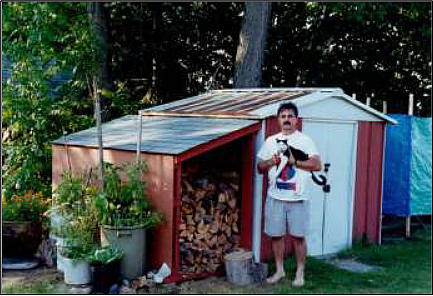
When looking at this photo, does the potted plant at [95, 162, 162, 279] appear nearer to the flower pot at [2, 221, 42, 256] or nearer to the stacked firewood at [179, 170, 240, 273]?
the stacked firewood at [179, 170, 240, 273]

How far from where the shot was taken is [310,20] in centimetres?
1284

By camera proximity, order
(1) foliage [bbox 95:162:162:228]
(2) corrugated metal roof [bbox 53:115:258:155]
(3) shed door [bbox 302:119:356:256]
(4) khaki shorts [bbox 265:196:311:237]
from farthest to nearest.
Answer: (3) shed door [bbox 302:119:356:256] < (2) corrugated metal roof [bbox 53:115:258:155] < (4) khaki shorts [bbox 265:196:311:237] < (1) foliage [bbox 95:162:162:228]

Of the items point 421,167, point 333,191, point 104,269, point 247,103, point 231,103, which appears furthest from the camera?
point 421,167

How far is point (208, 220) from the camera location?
5805 millimetres

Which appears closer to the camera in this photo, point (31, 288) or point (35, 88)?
point (31, 288)

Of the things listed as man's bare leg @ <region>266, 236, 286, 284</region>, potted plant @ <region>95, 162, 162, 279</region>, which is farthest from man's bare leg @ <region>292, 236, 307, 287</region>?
potted plant @ <region>95, 162, 162, 279</region>

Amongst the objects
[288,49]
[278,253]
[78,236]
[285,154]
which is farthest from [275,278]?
[288,49]

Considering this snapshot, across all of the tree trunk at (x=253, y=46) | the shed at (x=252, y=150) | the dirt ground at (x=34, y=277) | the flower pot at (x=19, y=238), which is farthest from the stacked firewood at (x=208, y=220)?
the tree trunk at (x=253, y=46)

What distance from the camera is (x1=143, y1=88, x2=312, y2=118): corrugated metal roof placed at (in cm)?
609

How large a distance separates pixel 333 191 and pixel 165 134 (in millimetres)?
2270

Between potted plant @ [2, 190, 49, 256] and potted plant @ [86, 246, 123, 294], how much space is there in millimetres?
1525

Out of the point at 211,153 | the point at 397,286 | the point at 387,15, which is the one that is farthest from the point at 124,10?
the point at 397,286

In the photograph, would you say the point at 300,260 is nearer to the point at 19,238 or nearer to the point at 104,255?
the point at 104,255

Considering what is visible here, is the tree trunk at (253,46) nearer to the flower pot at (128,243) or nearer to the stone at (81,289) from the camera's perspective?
the flower pot at (128,243)
